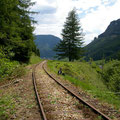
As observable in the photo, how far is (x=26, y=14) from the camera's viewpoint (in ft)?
68.4

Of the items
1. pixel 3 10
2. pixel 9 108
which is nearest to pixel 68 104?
pixel 9 108

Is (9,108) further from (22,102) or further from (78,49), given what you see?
(78,49)

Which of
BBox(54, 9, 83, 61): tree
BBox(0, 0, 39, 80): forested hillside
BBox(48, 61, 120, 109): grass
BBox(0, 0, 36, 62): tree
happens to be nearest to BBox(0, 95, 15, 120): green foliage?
BBox(0, 0, 39, 80): forested hillside

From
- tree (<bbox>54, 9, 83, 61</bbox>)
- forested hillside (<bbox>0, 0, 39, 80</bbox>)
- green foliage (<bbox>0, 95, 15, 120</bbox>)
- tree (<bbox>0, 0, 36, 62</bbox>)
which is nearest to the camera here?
green foliage (<bbox>0, 95, 15, 120</bbox>)

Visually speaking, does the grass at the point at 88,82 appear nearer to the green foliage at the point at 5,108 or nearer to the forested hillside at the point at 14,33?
the green foliage at the point at 5,108

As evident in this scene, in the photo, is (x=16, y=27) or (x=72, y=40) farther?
(x=72, y=40)

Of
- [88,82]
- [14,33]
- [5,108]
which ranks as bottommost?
[88,82]

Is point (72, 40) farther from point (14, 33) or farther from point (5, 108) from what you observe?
point (5, 108)

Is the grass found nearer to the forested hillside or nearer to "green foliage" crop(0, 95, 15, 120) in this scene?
"green foliage" crop(0, 95, 15, 120)

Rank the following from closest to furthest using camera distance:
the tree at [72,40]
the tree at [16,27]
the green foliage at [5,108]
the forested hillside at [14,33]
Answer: the green foliage at [5,108] → the forested hillside at [14,33] → the tree at [16,27] → the tree at [72,40]

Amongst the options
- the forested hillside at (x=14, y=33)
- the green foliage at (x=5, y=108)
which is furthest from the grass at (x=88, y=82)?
the forested hillside at (x=14, y=33)

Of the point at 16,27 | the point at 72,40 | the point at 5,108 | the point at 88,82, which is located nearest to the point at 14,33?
the point at 16,27

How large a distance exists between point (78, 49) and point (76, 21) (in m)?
8.13

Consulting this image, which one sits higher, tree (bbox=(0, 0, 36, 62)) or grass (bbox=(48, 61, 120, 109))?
tree (bbox=(0, 0, 36, 62))
